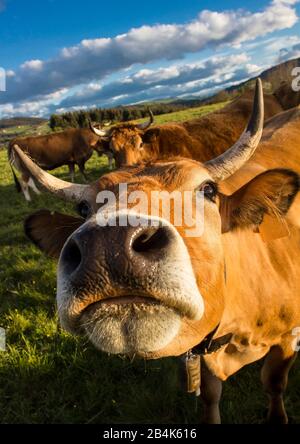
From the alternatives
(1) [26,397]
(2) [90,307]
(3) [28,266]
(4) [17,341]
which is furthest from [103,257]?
(3) [28,266]

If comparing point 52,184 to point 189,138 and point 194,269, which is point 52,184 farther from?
point 189,138

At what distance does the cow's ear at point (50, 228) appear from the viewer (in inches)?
111

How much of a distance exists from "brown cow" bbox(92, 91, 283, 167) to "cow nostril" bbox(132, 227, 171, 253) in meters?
6.63

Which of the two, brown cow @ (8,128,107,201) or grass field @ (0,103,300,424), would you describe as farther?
brown cow @ (8,128,107,201)

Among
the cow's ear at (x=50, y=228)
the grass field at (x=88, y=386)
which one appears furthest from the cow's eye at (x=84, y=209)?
the grass field at (x=88, y=386)

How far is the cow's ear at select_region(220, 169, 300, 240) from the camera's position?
2.37 meters

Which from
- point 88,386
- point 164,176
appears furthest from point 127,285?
point 88,386

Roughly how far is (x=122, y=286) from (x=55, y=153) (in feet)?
56.4

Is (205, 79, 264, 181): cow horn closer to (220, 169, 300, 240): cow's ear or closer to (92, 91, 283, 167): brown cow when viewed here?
(220, 169, 300, 240): cow's ear

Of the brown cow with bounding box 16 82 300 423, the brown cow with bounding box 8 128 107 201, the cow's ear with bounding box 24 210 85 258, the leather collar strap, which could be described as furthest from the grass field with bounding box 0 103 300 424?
the brown cow with bounding box 8 128 107 201

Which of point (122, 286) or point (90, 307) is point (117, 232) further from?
point (90, 307)

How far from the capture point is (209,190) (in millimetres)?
2338

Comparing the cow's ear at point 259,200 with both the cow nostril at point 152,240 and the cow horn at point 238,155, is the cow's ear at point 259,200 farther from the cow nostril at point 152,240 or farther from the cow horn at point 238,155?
the cow nostril at point 152,240

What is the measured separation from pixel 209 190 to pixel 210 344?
1.02 metres
